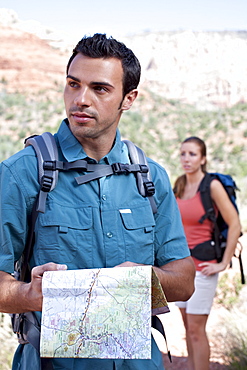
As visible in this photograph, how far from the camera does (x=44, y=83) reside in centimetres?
3722

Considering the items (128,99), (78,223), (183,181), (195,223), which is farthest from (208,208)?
(78,223)

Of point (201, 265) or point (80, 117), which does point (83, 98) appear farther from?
point (201, 265)

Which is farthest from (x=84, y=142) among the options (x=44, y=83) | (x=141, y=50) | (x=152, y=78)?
(x=141, y=50)

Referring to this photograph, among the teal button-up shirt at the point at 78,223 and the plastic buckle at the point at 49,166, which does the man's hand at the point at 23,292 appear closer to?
the teal button-up shirt at the point at 78,223

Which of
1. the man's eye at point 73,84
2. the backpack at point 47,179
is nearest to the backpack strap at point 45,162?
the backpack at point 47,179

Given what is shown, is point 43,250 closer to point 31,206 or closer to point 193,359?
point 31,206

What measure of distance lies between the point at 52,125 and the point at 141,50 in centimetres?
4346

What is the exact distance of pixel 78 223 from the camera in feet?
5.75

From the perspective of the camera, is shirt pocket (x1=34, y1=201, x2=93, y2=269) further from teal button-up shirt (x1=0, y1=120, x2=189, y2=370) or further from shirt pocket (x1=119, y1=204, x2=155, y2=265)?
shirt pocket (x1=119, y1=204, x2=155, y2=265)

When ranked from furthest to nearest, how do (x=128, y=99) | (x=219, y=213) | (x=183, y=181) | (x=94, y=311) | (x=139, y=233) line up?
(x=183, y=181)
(x=219, y=213)
(x=128, y=99)
(x=139, y=233)
(x=94, y=311)

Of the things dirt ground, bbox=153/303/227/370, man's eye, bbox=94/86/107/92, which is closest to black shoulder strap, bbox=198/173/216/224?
dirt ground, bbox=153/303/227/370

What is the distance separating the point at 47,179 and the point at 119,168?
0.31 meters

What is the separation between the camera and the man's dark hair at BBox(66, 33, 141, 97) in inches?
75.0

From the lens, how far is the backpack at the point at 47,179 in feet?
5.65
